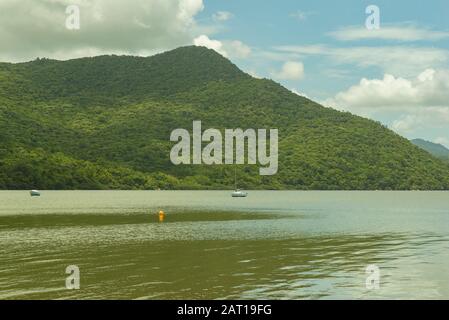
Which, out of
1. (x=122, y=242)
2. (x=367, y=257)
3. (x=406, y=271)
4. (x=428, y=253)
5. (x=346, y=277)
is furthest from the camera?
(x=122, y=242)

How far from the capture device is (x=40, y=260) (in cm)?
A: 4709

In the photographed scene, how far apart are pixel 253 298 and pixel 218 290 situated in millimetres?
3261

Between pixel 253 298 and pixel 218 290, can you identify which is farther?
pixel 218 290
